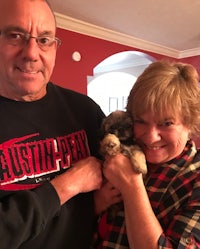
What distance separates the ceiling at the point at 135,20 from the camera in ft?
9.91

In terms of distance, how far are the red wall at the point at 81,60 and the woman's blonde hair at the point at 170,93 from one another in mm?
2405

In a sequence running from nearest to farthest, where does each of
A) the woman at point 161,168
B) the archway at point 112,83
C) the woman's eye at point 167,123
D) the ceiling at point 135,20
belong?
the woman at point 161,168 < the woman's eye at point 167,123 < the ceiling at point 135,20 < the archway at point 112,83

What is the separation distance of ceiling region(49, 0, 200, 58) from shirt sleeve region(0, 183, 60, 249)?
246 centimetres

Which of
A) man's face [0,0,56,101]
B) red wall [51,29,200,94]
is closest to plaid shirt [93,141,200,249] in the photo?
man's face [0,0,56,101]

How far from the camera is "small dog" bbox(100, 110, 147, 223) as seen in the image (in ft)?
3.56

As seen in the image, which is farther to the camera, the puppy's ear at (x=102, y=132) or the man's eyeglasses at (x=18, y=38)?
the puppy's ear at (x=102, y=132)

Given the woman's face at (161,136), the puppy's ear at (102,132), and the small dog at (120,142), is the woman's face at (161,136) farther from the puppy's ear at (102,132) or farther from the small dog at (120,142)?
the puppy's ear at (102,132)

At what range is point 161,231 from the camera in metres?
0.93

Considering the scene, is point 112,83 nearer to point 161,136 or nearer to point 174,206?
point 161,136

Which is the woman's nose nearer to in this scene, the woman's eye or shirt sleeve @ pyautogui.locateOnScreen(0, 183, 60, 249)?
the woman's eye

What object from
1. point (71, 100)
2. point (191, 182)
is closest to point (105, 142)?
point (71, 100)

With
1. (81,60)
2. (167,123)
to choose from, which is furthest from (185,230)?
(81,60)

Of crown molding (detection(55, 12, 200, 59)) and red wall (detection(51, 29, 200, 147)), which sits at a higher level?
crown molding (detection(55, 12, 200, 59))

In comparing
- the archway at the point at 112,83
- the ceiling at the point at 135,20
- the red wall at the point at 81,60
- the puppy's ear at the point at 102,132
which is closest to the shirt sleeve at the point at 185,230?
the puppy's ear at the point at 102,132
